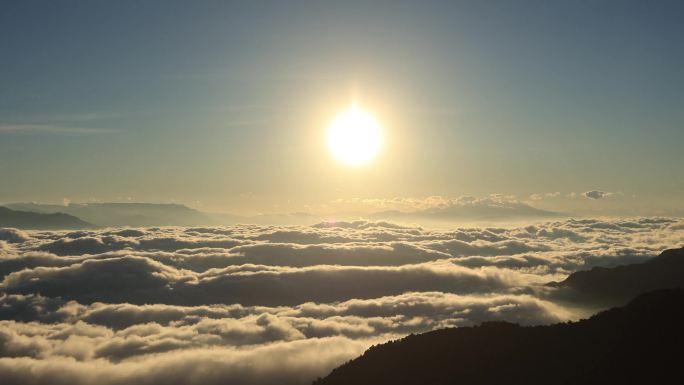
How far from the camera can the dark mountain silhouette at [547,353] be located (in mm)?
72625

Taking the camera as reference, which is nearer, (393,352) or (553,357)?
(553,357)

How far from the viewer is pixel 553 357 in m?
81.1

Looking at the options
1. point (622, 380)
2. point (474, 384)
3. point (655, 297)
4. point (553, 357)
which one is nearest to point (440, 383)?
point (474, 384)

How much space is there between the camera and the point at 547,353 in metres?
82.7

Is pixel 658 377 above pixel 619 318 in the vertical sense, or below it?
below

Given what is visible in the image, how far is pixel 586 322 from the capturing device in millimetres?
89062

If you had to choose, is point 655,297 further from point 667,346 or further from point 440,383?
point 440,383

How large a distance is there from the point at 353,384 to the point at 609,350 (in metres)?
45.0

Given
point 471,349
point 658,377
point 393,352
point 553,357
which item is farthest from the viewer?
point 393,352

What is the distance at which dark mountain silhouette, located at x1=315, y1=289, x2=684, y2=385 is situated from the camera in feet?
238

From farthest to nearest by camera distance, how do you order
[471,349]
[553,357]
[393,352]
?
1. [393,352]
2. [471,349]
3. [553,357]

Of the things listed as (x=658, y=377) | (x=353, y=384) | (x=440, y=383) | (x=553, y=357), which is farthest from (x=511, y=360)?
(x=353, y=384)

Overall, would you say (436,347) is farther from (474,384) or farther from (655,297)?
(655,297)

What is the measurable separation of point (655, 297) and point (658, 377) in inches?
994
